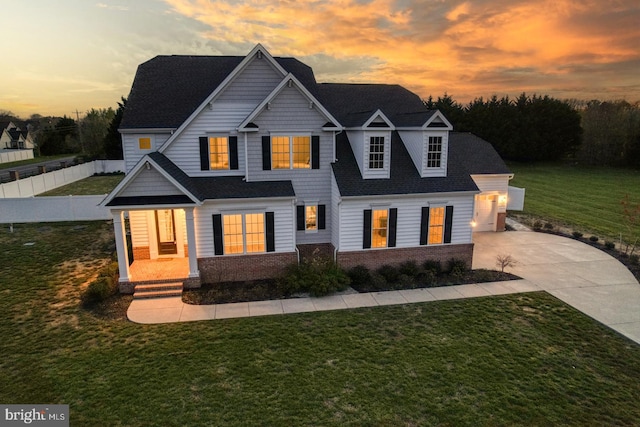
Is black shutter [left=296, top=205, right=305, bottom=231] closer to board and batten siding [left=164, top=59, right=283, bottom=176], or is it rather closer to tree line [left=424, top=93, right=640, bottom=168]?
board and batten siding [left=164, top=59, right=283, bottom=176]

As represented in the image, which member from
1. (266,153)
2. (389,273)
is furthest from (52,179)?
(389,273)

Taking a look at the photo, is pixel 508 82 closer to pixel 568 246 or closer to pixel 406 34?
pixel 406 34

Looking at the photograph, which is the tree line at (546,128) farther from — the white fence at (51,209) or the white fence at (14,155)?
the white fence at (14,155)

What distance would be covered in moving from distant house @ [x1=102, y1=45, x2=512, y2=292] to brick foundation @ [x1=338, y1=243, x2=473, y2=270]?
0.16ft

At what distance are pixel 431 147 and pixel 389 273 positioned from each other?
20.7 ft

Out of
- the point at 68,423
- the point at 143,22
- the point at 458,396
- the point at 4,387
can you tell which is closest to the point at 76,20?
the point at 143,22

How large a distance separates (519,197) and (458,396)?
24305mm

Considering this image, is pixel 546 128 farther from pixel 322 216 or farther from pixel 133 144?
pixel 133 144

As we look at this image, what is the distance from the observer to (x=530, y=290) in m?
15.7

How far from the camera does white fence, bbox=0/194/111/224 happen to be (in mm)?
A: 24506

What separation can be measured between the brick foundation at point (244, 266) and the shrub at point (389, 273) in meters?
3.90

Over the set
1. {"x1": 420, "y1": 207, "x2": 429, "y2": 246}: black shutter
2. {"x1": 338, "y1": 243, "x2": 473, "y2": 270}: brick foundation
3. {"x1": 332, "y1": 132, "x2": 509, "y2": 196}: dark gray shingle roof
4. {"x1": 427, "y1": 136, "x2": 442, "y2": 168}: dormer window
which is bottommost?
{"x1": 338, "y1": 243, "x2": 473, "y2": 270}: brick foundation

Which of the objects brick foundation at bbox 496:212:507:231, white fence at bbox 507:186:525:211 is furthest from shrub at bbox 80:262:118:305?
white fence at bbox 507:186:525:211

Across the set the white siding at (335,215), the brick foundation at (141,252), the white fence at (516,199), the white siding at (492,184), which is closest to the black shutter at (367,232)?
the white siding at (335,215)
